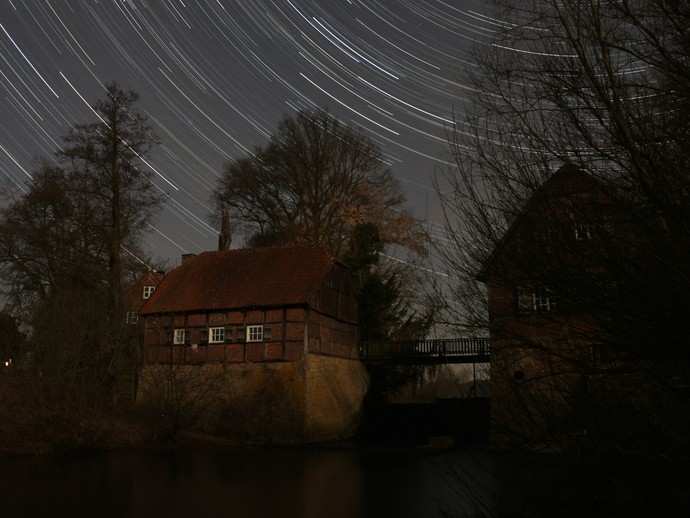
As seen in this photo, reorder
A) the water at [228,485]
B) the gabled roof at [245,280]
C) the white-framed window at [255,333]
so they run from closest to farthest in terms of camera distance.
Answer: the water at [228,485]
the white-framed window at [255,333]
the gabled roof at [245,280]

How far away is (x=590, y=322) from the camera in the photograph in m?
4.69

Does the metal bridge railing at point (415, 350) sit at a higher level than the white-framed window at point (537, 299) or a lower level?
higher

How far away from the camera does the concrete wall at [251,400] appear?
77.8 feet

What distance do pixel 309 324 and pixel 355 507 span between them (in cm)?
1268

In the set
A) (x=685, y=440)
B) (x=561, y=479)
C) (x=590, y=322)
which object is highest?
(x=590, y=322)

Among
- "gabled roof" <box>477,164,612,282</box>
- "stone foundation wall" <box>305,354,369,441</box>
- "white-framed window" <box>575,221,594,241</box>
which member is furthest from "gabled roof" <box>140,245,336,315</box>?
"white-framed window" <box>575,221,594,241</box>

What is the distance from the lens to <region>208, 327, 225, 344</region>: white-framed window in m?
25.9

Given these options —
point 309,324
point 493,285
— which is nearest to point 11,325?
point 309,324

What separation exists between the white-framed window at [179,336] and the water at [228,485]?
5935mm

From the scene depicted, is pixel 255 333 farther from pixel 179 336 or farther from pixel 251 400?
pixel 179 336

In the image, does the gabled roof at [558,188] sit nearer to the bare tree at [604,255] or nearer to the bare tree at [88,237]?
the bare tree at [604,255]

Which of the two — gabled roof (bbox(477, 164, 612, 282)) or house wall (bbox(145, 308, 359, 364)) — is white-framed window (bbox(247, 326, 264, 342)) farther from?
gabled roof (bbox(477, 164, 612, 282))

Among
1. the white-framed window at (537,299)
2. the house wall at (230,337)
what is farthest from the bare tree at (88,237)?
the white-framed window at (537,299)

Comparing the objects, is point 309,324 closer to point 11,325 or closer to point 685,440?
point 11,325
